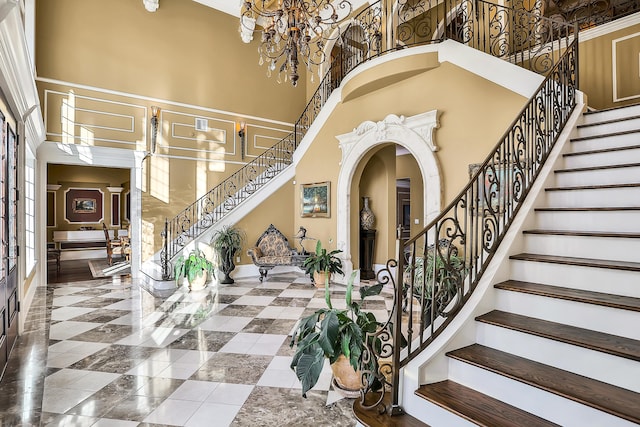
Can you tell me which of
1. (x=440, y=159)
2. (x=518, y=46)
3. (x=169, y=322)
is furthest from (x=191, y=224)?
(x=518, y=46)

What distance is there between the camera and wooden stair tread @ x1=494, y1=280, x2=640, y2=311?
1723 millimetres

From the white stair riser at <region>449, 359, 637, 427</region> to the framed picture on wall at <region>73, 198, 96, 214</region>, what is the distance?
12589mm

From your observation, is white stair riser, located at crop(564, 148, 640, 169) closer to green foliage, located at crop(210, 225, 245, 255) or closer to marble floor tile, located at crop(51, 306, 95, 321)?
green foliage, located at crop(210, 225, 245, 255)

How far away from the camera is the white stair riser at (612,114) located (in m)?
3.34

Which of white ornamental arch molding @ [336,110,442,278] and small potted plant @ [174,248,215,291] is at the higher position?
white ornamental arch molding @ [336,110,442,278]

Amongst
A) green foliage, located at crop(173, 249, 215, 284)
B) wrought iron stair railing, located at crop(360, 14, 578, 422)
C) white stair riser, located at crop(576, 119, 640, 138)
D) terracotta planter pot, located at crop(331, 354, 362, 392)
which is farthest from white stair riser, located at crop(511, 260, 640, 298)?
green foliage, located at crop(173, 249, 215, 284)

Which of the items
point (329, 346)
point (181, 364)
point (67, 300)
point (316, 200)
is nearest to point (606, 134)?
point (329, 346)

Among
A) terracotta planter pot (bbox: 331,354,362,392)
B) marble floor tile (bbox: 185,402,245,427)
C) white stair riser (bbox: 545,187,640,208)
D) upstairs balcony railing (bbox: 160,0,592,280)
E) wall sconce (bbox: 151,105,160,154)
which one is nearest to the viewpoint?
marble floor tile (bbox: 185,402,245,427)

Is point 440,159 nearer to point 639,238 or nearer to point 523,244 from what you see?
point 523,244

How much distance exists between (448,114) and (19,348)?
604 centimetres

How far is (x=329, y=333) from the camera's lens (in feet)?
7.10

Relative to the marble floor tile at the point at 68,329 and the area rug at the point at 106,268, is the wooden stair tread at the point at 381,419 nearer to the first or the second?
the marble floor tile at the point at 68,329

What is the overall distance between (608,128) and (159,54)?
8.53m

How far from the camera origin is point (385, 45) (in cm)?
596
